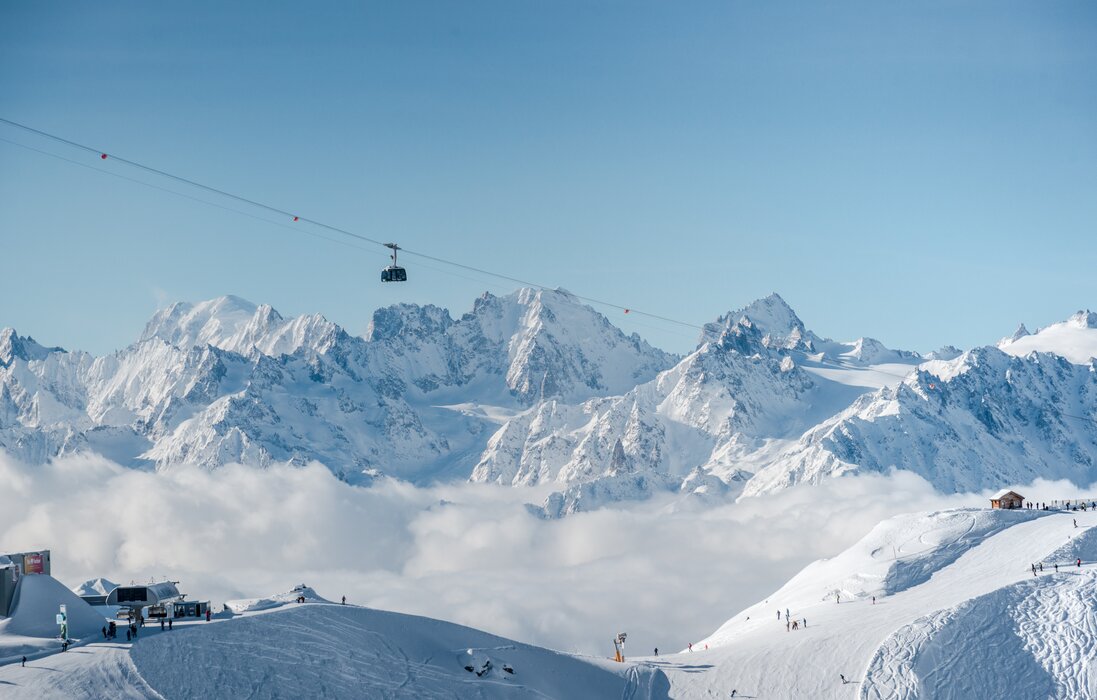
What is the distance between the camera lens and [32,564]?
123 meters

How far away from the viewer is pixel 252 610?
12800cm

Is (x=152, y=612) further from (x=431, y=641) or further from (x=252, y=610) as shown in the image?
(x=431, y=641)

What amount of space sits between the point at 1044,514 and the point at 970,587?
104 feet

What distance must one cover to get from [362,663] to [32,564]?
3251cm

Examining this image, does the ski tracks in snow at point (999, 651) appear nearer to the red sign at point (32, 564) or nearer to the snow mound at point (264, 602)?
the snow mound at point (264, 602)

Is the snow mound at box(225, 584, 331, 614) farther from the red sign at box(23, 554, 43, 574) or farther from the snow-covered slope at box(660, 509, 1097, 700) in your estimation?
the snow-covered slope at box(660, 509, 1097, 700)

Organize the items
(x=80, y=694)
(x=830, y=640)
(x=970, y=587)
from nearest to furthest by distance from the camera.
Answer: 1. (x=80, y=694)
2. (x=830, y=640)
3. (x=970, y=587)

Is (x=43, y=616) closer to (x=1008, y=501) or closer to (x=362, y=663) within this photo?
(x=362, y=663)

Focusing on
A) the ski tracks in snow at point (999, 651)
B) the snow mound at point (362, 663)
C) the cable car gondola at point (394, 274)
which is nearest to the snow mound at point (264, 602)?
the snow mound at point (362, 663)

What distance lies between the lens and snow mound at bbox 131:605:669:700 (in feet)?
353

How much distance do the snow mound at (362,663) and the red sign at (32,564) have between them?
19.2 m

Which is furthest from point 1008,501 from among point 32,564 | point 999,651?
point 32,564

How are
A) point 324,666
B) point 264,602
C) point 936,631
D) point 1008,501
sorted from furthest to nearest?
point 1008,501
point 264,602
point 936,631
point 324,666

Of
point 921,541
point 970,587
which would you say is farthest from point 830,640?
point 921,541
